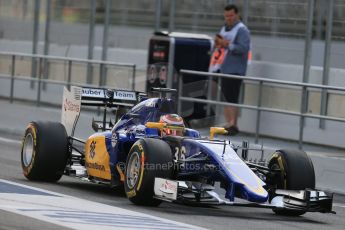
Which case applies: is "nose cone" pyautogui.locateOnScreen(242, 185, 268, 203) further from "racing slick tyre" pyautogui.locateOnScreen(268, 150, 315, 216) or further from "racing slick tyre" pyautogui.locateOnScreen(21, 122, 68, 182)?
"racing slick tyre" pyautogui.locateOnScreen(21, 122, 68, 182)

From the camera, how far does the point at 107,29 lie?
26.0m

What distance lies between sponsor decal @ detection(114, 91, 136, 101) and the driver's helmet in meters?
1.62

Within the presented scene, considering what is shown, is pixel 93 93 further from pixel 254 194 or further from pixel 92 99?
pixel 254 194

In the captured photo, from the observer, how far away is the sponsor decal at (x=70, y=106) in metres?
16.3

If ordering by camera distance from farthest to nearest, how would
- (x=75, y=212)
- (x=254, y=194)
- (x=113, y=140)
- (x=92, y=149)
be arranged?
(x=92, y=149) < (x=113, y=140) < (x=254, y=194) < (x=75, y=212)

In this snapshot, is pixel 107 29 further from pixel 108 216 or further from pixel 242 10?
pixel 108 216

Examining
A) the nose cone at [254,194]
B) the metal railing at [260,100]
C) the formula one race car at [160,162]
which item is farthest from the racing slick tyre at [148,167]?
the metal railing at [260,100]

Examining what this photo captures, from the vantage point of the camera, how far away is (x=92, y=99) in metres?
16.5

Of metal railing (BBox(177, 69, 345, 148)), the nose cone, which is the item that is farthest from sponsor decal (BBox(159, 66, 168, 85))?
the nose cone

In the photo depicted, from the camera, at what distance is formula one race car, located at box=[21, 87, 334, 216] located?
1355cm

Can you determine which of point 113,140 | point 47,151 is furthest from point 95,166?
point 47,151

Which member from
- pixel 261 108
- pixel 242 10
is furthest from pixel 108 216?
pixel 242 10

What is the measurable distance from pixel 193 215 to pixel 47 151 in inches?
109

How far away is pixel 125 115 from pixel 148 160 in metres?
1.85
